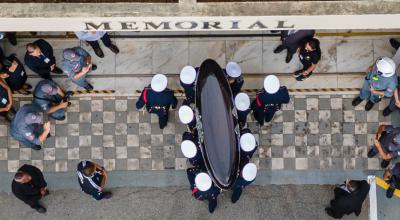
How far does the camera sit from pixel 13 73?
947 cm

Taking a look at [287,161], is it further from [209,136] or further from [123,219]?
[123,219]

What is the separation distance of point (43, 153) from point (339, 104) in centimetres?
657

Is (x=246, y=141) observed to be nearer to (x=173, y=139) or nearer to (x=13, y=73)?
(x=173, y=139)

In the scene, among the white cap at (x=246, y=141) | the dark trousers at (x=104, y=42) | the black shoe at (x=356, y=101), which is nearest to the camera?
the white cap at (x=246, y=141)

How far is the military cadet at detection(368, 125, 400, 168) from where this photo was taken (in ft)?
29.8

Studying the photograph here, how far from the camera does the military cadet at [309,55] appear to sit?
9.22m

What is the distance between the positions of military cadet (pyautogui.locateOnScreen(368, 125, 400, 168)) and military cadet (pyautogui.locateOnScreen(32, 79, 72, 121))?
257 inches

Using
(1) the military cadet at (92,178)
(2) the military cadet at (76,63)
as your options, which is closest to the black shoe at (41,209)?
(1) the military cadet at (92,178)

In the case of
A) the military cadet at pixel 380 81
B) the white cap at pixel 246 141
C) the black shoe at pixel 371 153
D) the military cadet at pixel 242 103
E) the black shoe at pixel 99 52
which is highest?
the black shoe at pixel 99 52

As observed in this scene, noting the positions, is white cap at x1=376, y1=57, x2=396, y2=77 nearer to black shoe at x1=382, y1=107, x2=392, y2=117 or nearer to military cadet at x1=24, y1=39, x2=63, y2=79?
black shoe at x1=382, y1=107, x2=392, y2=117

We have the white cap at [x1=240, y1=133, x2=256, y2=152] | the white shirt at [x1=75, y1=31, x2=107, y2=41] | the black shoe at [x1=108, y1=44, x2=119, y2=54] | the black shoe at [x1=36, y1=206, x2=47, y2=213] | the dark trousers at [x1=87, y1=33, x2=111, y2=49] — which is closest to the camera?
the white cap at [x1=240, y1=133, x2=256, y2=152]

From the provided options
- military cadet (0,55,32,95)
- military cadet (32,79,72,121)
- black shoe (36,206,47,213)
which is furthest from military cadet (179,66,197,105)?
black shoe (36,206,47,213)

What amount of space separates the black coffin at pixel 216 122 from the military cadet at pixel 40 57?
10.1 ft

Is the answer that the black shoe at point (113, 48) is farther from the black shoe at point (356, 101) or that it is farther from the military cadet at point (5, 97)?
the black shoe at point (356, 101)
